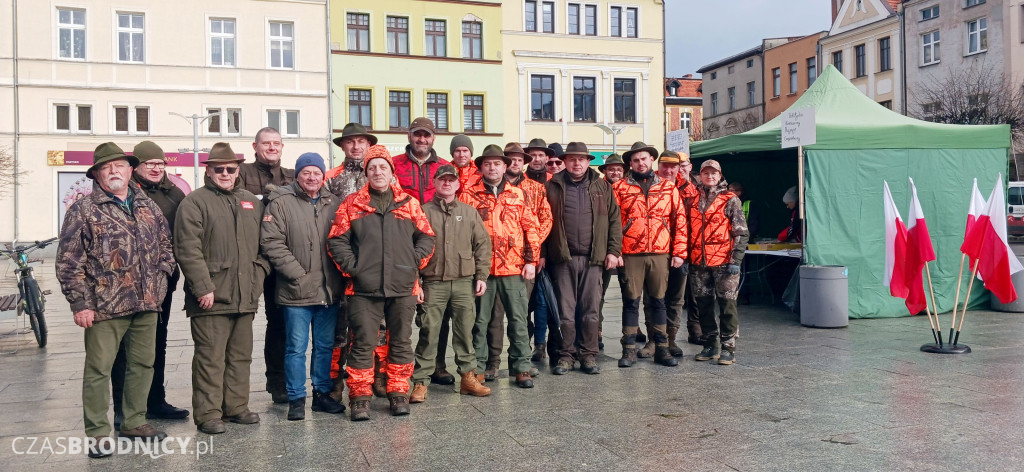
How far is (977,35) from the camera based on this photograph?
37906 millimetres

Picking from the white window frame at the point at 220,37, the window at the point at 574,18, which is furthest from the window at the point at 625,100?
the white window frame at the point at 220,37

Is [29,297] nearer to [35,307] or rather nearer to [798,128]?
[35,307]

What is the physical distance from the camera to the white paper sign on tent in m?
10.4

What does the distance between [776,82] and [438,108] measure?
2317 centimetres

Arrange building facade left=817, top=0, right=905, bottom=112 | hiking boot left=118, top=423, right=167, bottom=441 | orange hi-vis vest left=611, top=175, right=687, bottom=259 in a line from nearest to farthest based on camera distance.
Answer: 1. hiking boot left=118, top=423, right=167, bottom=441
2. orange hi-vis vest left=611, top=175, right=687, bottom=259
3. building facade left=817, top=0, right=905, bottom=112

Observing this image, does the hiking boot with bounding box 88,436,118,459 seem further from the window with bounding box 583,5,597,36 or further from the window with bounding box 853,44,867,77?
the window with bounding box 853,44,867,77

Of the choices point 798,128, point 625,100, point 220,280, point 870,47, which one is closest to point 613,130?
point 625,100

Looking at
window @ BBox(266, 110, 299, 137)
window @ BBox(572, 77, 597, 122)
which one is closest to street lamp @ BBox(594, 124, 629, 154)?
window @ BBox(572, 77, 597, 122)

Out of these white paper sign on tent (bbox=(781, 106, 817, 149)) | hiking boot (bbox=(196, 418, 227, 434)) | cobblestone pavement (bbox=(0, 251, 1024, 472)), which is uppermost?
white paper sign on tent (bbox=(781, 106, 817, 149))

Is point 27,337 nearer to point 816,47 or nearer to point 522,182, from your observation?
point 522,182

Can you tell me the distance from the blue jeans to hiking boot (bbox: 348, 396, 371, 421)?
33 cm

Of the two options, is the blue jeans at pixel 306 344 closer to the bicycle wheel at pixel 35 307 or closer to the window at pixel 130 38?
the bicycle wheel at pixel 35 307

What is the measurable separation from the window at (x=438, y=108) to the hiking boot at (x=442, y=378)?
98.7 feet

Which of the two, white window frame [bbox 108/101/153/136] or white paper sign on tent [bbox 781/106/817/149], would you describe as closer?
white paper sign on tent [bbox 781/106/817/149]
